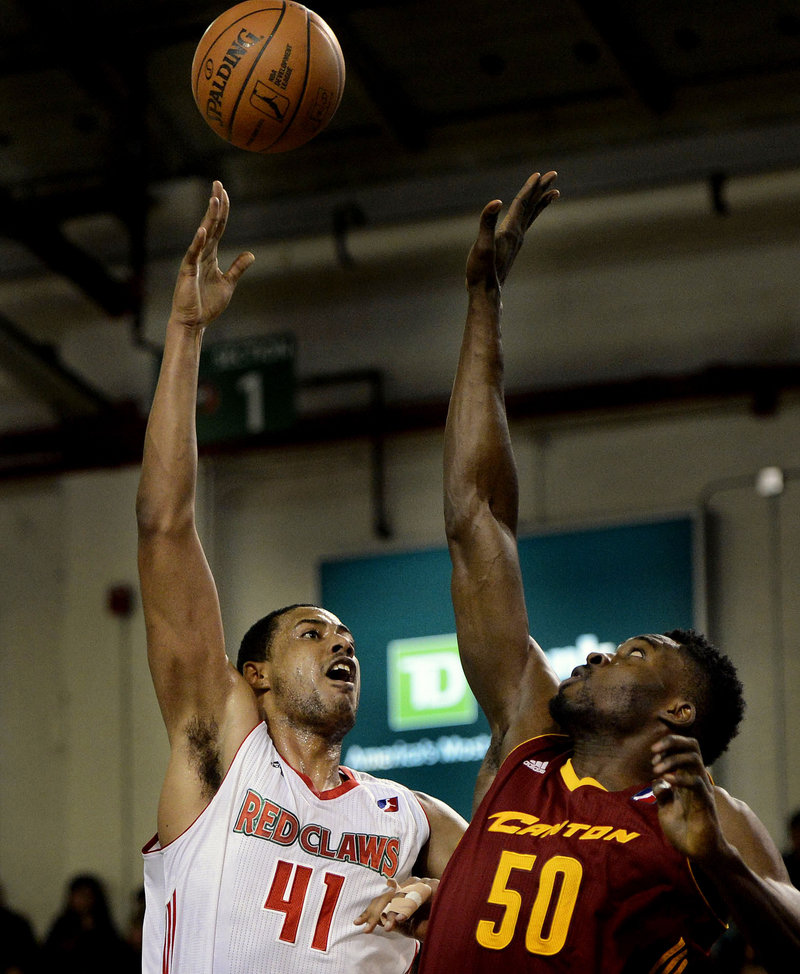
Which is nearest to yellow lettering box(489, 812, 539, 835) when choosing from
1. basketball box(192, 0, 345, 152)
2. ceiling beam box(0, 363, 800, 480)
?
basketball box(192, 0, 345, 152)

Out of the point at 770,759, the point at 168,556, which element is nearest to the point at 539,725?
the point at 168,556

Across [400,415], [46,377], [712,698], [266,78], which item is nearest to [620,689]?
[712,698]

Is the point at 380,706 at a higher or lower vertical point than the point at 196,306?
lower

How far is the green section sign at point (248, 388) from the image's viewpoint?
8953 millimetres

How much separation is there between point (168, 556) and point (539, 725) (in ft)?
3.57

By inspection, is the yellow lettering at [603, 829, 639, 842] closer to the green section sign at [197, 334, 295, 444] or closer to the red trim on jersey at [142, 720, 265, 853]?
the red trim on jersey at [142, 720, 265, 853]

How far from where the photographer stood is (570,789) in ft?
12.3

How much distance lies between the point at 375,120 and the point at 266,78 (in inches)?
207

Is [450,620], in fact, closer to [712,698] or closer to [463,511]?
[463,511]

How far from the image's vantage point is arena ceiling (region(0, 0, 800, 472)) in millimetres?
8852

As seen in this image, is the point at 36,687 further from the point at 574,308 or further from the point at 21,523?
the point at 574,308

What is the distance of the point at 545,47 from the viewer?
899 cm

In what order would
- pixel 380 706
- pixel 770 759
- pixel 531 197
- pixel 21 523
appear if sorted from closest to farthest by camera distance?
pixel 531 197 → pixel 770 759 → pixel 380 706 → pixel 21 523

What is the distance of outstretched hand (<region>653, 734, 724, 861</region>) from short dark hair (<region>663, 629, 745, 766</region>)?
0.77 metres
